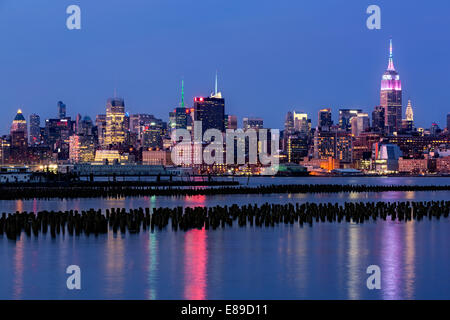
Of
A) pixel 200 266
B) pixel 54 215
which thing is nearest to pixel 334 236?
pixel 200 266

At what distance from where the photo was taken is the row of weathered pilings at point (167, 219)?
4684 cm

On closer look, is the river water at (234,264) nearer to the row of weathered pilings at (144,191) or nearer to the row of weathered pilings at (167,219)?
the row of weathered pilings at (167,219)

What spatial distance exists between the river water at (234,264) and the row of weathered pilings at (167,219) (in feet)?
5.44

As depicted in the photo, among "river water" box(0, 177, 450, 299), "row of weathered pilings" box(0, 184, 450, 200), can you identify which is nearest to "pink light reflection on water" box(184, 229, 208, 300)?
"river water" box(0, 177, 450, 299)

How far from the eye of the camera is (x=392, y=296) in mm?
27938

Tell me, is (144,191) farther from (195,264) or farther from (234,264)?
(234,264)

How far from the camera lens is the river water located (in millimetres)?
28953

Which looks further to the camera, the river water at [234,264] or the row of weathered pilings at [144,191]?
the row of weathered pilings at [144,191]

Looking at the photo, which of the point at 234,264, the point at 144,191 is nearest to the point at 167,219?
the point at 234,264

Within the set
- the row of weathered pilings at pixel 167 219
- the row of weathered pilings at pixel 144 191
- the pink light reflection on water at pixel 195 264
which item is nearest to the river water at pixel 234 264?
the pink light reflection on water at pixel 195 264

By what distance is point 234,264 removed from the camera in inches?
1412

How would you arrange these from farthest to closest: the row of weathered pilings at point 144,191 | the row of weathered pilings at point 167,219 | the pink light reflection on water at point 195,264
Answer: the row of weathered pilings at point 144,191
the row of weathered pilings at point 167,219
the pink light reflection on water at point 195,264

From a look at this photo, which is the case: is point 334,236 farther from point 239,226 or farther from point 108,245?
point 108,245
